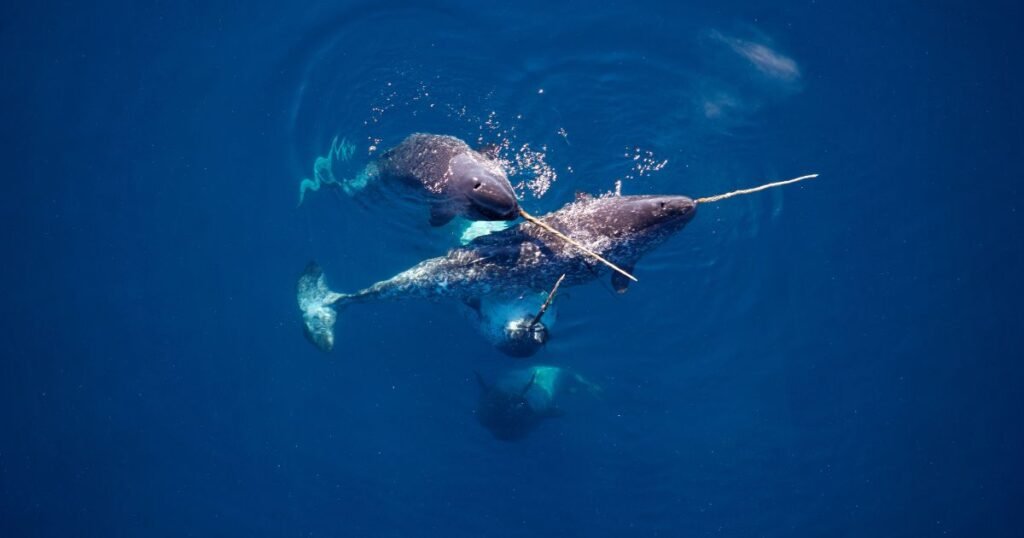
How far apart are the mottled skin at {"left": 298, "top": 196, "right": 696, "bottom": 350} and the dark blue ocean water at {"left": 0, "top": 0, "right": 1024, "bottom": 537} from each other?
3.96 ft

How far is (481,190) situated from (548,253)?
169 cm

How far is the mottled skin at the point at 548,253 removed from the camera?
24.2 ft

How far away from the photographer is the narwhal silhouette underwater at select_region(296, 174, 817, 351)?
735 cm

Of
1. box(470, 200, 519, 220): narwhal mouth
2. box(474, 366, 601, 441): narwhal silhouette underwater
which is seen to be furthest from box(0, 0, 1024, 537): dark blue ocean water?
box(470, 200, 519, 220): narwhal mouth

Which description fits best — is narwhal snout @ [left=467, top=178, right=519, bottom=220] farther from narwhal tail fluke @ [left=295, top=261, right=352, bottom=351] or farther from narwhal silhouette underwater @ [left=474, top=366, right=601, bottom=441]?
narwhal silhouette underwater @ [left=474, top=366, right=601, bottom=441]

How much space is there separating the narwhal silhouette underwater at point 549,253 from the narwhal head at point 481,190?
1.42 ft

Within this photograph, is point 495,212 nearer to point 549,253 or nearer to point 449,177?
point 449,177

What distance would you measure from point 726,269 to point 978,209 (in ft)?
18.1

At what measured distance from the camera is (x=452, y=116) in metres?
9.83

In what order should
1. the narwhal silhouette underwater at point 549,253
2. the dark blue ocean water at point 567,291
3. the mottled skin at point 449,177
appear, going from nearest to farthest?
the mottled skin at point 449,177
the narwhal silhouette underwater at point 549,253
the dark blue ocean water at point 567,291

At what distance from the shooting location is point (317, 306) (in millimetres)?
10477

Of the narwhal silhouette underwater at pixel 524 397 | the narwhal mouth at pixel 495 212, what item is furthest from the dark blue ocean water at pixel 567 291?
the narwhal mouth at pixel 495 212

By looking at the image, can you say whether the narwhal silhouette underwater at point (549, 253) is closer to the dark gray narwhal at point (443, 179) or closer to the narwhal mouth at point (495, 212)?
the narwhal mouth at point (495, 212)

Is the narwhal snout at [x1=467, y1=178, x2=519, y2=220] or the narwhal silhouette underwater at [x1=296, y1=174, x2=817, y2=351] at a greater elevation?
the narwhal snout at [x1=467, y1=178, x2=519, y2=220]
